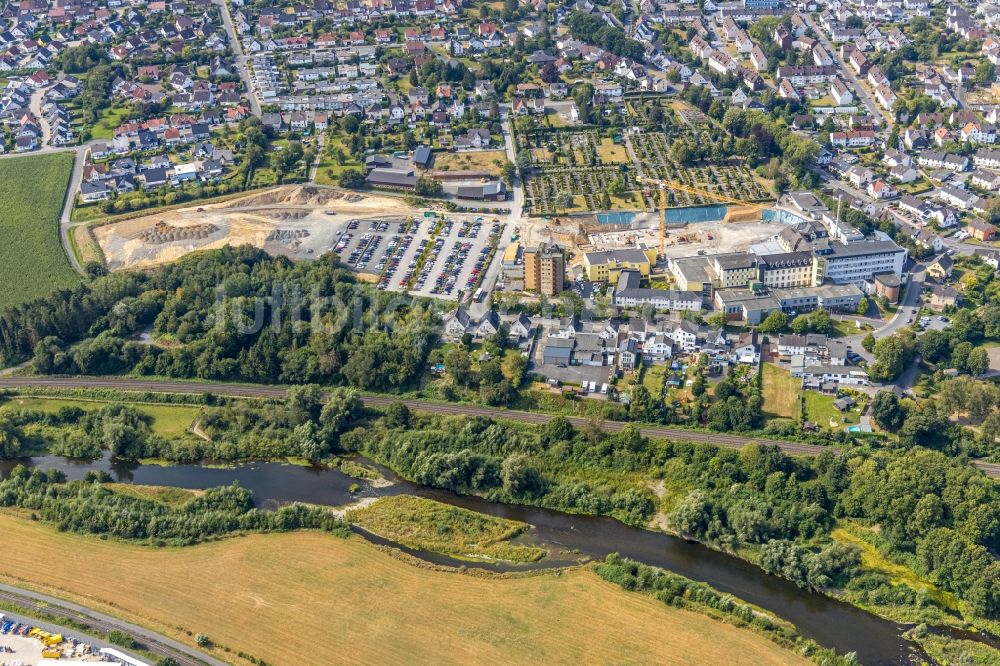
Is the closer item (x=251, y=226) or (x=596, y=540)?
(x=596, y=540)

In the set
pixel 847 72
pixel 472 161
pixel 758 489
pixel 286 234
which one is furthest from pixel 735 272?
pixel 847 72

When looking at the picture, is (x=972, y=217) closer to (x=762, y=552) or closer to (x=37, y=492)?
(x=762, y=552)

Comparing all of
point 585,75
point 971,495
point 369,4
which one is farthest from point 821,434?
point 369,4

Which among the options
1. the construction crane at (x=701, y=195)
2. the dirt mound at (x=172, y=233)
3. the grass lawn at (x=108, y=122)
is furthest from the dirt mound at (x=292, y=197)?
the construction crane at (x=701, y=195)

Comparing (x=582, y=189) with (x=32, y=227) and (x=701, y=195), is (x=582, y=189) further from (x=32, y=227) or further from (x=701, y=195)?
(x=32, y=227)

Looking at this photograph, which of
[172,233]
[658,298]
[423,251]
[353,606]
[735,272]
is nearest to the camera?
[353,606]

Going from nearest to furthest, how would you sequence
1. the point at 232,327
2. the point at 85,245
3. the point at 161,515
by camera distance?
the point at 161,515 → the point at 232,327 → the point at 85,245
